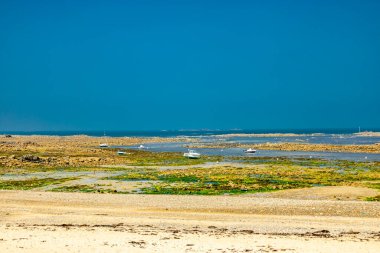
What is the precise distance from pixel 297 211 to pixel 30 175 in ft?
93.0

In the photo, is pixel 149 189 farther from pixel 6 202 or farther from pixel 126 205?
pixel 6 202

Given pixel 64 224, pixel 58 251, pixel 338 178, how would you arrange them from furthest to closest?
pixel 338 178 < pixel 64 224 < pixel 58 251

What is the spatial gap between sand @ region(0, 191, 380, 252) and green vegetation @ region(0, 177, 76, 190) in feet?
12.2

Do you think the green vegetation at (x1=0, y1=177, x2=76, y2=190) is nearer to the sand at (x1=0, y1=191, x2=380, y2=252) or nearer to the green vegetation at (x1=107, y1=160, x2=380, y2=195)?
the sand at (x1=0, y1=191, x2=380, y2=252)

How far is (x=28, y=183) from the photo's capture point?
38.0 m

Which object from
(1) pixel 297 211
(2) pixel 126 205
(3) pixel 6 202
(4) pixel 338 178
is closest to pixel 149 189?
(2) pixel 126 205

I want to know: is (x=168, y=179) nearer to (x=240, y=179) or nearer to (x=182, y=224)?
(x=240, y=179)

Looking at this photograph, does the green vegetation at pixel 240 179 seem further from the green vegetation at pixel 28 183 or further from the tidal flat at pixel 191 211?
the green vegetation at pixel 28 183

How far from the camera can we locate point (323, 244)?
1700 centimetres

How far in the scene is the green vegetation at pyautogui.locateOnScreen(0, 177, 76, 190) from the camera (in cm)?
3572

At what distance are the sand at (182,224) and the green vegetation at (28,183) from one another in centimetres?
372

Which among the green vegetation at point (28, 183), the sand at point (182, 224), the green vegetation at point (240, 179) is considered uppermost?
the green vegetation at point (28, 183)

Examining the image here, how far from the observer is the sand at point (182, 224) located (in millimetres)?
16859

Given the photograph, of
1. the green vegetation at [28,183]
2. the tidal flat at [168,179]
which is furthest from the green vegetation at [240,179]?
the green vegetation at [28,183]
